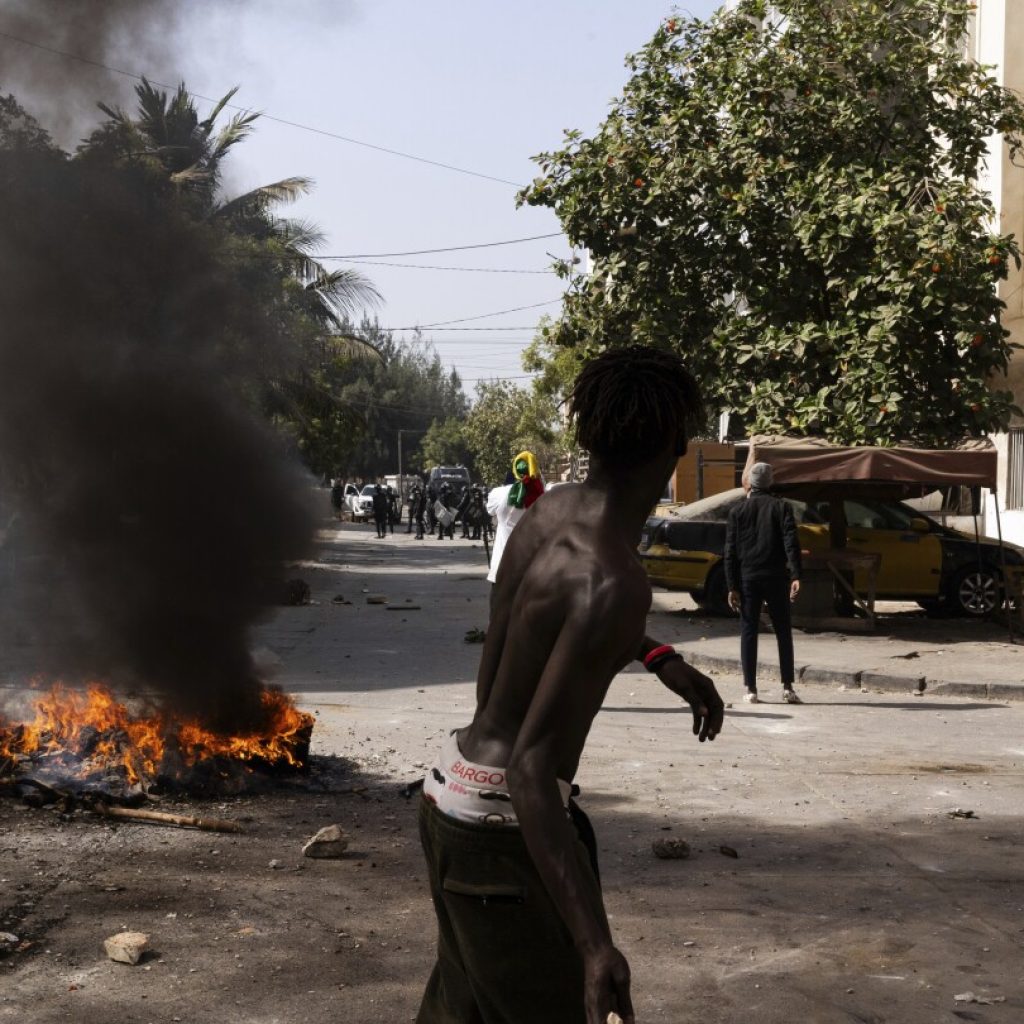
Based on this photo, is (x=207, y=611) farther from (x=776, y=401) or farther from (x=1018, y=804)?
(x=776, y=401)

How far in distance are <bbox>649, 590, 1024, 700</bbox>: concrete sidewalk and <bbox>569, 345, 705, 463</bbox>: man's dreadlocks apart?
953 cm

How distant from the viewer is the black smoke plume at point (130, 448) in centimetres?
789

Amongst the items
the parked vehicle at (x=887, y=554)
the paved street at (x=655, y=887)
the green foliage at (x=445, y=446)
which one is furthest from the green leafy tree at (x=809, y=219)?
the green foliage at (x=445, y=446)

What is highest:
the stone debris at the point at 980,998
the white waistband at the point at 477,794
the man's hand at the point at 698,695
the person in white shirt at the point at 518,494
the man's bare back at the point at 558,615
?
the person in white shirt at the point at 518,494

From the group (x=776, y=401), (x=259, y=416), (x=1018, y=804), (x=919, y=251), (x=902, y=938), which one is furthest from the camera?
(x=776, y=401)

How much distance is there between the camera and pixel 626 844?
238 inches

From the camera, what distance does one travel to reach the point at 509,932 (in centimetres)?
232

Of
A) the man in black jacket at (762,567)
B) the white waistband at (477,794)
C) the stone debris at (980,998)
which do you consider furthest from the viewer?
the man in black jacket at (762,567)

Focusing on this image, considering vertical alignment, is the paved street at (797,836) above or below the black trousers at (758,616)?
below

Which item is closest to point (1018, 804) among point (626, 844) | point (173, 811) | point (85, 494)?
point (626, 844)

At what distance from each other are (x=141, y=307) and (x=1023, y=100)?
516 inches

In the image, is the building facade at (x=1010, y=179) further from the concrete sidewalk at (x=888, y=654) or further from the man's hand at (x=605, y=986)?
the man's hand at (x=605, y=986)

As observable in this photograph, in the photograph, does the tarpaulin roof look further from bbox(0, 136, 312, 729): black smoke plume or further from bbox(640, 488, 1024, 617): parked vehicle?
bbox(0, 136, 312, 729): black smoke plume

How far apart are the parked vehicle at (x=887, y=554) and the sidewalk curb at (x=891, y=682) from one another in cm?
399
